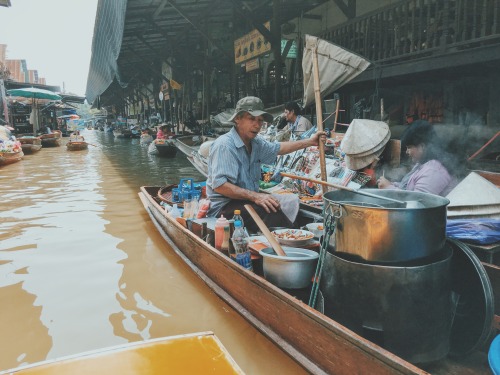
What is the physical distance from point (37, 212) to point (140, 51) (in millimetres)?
12691

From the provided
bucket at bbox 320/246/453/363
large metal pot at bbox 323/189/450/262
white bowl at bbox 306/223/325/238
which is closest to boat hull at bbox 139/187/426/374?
bucket at bbox 320/246/453/363

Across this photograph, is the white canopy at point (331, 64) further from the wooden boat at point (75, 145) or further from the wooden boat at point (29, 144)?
the wooden boat at point (75, 145)

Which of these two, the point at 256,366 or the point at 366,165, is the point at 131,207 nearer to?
the point at 366,165

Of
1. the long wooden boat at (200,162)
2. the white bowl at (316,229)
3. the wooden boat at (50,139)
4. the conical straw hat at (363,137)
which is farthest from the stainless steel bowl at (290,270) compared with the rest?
the wooden boat at (50,139)

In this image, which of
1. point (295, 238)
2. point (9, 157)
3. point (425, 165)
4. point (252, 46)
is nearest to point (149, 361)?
point (295, 238)

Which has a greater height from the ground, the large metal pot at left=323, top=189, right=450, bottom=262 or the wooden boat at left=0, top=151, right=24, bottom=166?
the large metal pot at left=323, top=189, right=450, bottom=262

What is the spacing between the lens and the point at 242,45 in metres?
11.9

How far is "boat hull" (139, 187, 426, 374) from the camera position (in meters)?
1.93

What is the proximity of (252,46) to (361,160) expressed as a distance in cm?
758

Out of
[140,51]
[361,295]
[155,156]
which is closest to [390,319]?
[361,295]

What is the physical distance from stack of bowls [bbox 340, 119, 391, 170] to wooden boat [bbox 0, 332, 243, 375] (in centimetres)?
349

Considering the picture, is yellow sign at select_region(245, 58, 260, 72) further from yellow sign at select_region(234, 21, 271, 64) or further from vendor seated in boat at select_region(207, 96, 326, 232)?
vendor seated in boat at select_region(207, 96, 326, 232)

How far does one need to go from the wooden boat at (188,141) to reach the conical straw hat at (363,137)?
8646mm

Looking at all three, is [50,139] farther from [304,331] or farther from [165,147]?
[304,331]
